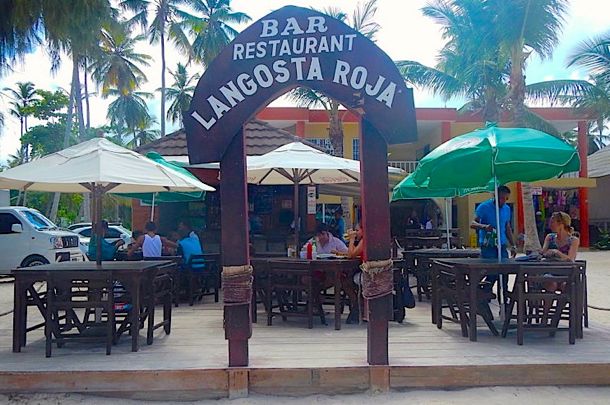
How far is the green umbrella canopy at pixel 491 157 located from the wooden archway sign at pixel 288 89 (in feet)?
4.34

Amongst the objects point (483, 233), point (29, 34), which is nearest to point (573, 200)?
point (483, 233)

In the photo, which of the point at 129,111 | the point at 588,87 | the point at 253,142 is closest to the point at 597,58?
the point at 588,87

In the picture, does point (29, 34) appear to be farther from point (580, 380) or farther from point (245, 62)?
point (580, 380)

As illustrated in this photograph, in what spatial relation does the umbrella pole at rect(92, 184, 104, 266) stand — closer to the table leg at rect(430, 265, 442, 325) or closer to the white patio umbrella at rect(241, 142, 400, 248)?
the white patio umbrella at rect(241, 142, 400, 248)

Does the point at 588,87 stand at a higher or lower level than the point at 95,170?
higher

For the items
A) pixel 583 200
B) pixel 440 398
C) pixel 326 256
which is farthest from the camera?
pixel 583 200

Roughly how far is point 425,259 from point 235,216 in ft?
14.0

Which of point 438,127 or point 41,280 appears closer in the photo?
point 41,280

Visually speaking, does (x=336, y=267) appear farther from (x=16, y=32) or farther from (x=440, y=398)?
(x=16, y=32)

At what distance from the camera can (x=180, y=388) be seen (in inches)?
185

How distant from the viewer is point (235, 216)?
491 centimetres

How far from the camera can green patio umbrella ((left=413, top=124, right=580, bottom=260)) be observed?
580cm

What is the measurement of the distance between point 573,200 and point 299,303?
2205 cm

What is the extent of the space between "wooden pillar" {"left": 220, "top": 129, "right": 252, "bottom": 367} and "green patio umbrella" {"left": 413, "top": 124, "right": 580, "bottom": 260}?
2.25m
